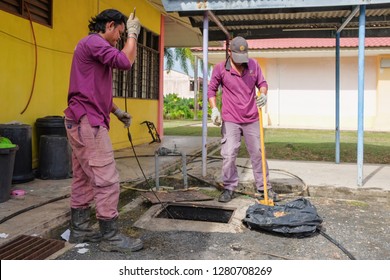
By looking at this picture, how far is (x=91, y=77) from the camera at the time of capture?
3.33 m

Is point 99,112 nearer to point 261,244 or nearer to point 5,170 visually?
point 5,170

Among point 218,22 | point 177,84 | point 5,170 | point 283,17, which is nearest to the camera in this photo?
point 5,170

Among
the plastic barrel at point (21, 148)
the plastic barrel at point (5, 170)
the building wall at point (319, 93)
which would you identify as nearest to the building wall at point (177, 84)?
the building wall at point (319, 93)

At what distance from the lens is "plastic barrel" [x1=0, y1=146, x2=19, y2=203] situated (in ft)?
14.2

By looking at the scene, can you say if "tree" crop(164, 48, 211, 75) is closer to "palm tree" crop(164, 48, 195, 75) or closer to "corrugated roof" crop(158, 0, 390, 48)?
"palm tree" crop(164, 48, 195, 75)

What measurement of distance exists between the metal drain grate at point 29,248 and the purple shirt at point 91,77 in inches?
42.1

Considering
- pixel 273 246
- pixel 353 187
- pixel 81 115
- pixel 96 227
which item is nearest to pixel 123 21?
pixel 81 115

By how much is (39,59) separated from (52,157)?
161 centimetres

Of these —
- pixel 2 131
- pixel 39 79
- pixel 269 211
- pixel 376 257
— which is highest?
pixel 39 79

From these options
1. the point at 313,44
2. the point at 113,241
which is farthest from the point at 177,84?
the point at 113,241

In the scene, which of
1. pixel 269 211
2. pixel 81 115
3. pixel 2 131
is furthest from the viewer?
pixel 2 131
